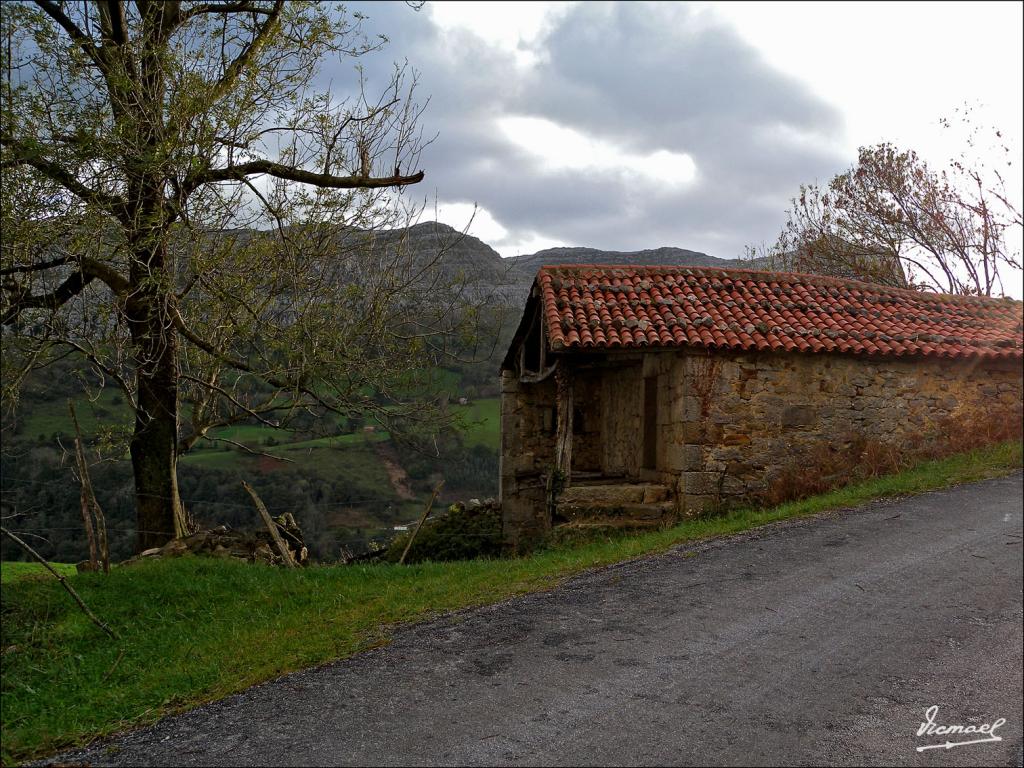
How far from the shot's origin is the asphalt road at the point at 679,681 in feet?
13.9

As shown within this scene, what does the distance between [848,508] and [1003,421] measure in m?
5.02

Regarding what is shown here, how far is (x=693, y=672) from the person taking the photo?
511 centimetres

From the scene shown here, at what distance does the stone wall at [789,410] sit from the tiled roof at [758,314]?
297 millimetres

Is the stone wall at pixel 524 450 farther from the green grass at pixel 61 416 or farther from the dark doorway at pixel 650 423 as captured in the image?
the green grass at pixel 61 416

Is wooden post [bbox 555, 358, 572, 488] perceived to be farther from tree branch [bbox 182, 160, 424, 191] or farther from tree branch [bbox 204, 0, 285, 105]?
tree branch [bbox 204, 0, 285, 105]

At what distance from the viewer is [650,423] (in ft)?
43.6

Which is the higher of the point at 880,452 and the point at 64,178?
the point at 64,178

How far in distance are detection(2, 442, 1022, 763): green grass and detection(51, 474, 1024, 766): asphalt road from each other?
0.52 metres

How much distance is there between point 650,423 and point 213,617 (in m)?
7.52

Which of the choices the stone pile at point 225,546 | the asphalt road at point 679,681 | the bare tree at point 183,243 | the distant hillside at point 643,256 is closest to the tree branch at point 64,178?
the bare tree at point 183,243

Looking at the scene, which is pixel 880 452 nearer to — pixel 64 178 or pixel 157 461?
pixel 157 461

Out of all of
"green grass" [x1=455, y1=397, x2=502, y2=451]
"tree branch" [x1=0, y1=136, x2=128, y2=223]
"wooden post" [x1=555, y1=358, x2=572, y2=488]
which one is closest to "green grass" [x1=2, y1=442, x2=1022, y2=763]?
→ "wooden post" [x1=555, y1=358, x2=572, y2=488]

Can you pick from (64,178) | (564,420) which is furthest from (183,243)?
(564,420)

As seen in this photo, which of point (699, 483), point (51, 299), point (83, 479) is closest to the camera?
point (83, 479)
